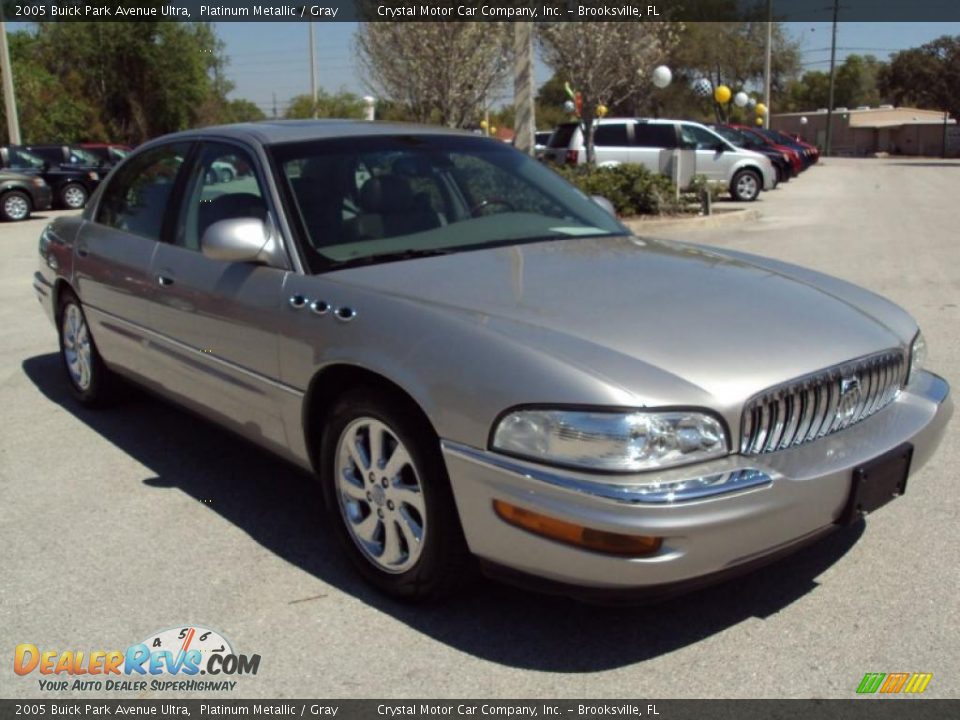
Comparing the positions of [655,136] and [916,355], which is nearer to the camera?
[916,355]

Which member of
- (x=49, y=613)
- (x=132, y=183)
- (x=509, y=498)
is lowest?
(x=49, y=613)

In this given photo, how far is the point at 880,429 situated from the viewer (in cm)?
322

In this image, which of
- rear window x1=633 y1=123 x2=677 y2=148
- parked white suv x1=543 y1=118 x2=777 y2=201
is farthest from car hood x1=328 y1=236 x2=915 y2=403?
rear window x1=633 y1=123 x2=677 y2=148

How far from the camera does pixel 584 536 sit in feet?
8.91

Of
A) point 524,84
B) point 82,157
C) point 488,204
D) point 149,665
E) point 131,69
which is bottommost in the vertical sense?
A: point 149,665

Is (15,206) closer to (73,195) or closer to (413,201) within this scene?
(73,195)

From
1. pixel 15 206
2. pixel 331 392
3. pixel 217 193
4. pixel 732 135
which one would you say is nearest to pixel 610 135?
pixel 732 135

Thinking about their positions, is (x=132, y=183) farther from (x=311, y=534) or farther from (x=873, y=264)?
(x=873, y=264)

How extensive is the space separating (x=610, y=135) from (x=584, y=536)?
19463 mm

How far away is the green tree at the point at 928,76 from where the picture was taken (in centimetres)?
5556

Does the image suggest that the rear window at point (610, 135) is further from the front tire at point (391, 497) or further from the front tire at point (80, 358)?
the front tire at point (391, 497)

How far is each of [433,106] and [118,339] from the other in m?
17.3

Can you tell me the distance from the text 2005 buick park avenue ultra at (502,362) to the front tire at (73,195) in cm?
2035
